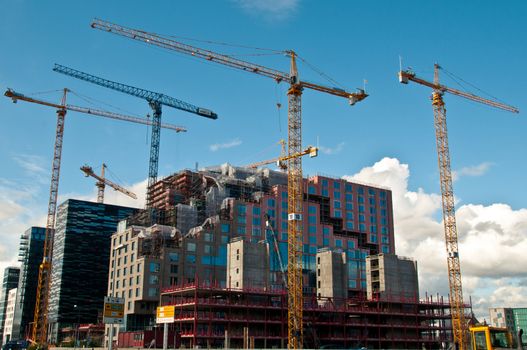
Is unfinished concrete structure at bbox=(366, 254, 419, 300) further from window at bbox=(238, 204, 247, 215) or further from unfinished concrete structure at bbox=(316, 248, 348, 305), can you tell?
window at bbox=(238, 204, 247, 215)

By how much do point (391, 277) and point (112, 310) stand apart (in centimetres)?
9900

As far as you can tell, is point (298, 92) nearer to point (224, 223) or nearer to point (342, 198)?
point (224, 223)

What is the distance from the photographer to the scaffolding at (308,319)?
11844 centimetres

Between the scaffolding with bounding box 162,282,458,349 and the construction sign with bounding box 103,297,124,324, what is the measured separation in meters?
53.6

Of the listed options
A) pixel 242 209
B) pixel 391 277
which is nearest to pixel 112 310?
pixel 242 209

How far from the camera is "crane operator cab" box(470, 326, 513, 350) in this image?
29.3 m

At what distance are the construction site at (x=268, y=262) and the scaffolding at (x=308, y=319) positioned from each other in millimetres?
308

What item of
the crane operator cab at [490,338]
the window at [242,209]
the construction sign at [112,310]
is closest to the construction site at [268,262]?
the window at [242,209]

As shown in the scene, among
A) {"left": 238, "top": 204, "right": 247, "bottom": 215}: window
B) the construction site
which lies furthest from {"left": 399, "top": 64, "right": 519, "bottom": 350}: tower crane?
{"left": 238, "top": 204, "right": 247, "bottom": 215}: window

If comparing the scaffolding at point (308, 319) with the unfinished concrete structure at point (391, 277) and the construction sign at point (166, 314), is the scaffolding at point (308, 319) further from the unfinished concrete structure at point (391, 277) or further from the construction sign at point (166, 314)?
the construction sign at point (166, 314)

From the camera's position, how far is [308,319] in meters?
128

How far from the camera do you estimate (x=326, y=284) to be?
147 meters

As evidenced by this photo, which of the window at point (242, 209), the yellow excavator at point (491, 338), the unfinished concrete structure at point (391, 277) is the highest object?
the window at point (242, 209)

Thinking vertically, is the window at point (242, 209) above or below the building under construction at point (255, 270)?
above
